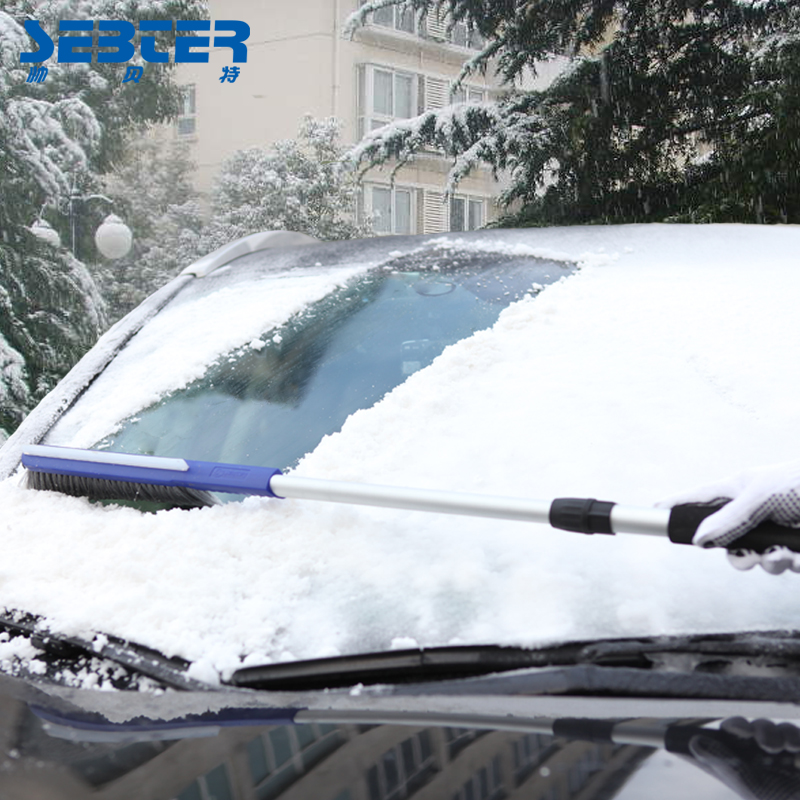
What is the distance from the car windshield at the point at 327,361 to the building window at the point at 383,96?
1965 cm

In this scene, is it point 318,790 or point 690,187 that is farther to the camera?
point 690,187

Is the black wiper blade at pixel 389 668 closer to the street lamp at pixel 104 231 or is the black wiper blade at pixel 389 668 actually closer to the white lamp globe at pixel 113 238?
the street lamp at pixel 104 231

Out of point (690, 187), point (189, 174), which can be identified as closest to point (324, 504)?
point (690, 187)

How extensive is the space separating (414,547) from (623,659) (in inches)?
13.0

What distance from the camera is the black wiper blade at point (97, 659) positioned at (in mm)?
1079

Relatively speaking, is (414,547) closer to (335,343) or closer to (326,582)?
(326,582)

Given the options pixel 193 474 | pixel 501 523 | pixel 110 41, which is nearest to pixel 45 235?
pixel 110 41

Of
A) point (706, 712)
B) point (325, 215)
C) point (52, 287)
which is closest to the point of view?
point (706, 712)

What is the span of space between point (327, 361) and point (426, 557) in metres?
0.60

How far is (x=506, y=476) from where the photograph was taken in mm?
1341

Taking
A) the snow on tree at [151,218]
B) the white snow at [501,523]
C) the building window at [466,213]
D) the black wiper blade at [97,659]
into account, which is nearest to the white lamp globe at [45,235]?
the snow on tree at [151,218]

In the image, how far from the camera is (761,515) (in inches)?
39.4

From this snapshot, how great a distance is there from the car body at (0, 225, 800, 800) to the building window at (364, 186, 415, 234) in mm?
18583

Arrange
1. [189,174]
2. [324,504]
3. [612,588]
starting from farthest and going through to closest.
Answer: [189,174] < [324,504] < [612,588]
